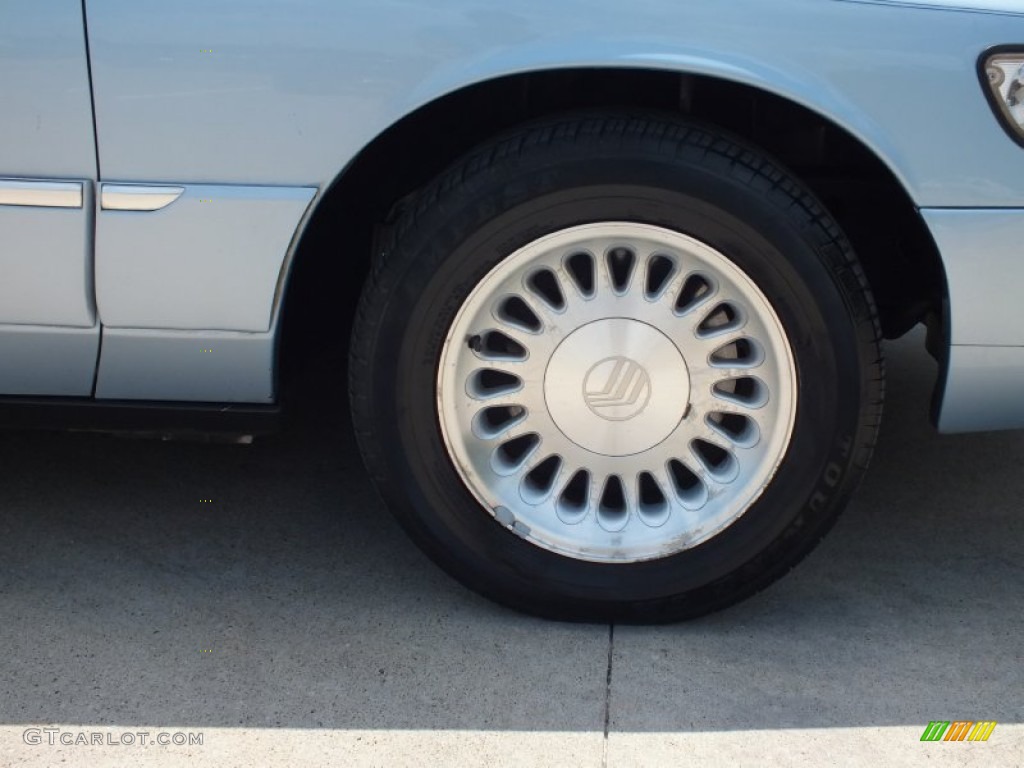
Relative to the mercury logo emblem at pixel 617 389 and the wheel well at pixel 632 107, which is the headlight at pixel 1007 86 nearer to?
the wheel well at pixel 632 107

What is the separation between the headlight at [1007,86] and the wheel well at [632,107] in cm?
21

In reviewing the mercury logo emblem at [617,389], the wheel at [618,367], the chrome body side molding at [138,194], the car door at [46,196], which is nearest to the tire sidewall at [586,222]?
the wheel at [618,367]

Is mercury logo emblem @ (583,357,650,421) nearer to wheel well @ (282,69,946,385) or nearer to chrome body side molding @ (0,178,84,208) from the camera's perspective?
wheel well @ (282,69,946,385)

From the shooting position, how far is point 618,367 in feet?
7.87

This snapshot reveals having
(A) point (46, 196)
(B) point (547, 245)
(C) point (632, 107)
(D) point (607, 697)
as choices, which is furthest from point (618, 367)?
(A) point (46, 196)

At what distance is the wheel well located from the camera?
2436 millimetres

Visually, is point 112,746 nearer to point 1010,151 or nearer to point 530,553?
point 530,553

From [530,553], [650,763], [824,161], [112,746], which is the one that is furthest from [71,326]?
[824,161]

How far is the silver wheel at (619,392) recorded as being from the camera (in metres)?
2.36

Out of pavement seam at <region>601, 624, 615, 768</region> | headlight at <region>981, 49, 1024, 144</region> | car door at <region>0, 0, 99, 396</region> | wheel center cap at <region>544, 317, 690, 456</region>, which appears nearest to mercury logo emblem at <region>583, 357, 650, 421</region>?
wheel center cap at <region>544, 317, 690, 456</region>

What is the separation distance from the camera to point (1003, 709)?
2.26m

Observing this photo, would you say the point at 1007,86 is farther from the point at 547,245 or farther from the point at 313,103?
the point at 313,103

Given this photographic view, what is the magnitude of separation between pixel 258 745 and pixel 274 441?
1318mm

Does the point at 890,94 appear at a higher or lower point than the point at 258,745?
higher
